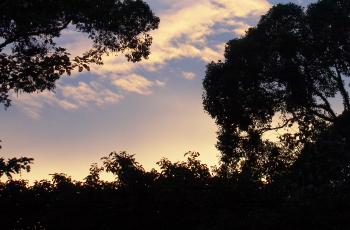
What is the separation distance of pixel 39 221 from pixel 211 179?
490cm

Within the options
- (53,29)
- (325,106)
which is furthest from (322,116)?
(53,29)

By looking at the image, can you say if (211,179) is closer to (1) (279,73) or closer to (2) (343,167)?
(2) (343,167)

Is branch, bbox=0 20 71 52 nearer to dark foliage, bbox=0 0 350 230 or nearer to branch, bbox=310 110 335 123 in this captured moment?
dark foliage, bbox=0 0 350 230

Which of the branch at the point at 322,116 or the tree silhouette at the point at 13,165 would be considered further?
the branch at the point at 322,116

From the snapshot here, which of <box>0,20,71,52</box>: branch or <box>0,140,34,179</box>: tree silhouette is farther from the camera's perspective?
<box>0,20,71,52</box>: branch

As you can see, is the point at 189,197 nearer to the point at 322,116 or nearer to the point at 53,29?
the point at 53,29

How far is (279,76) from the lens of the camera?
93.4ft

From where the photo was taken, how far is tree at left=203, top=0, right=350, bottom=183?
2747 centimetres

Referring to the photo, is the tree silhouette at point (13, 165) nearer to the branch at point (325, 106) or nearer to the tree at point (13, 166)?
the tree at point (13, 166)

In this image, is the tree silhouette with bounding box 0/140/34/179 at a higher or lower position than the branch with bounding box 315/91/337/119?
lower

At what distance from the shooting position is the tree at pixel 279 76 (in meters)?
27.5

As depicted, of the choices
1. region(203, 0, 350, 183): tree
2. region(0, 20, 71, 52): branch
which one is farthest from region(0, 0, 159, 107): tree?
region(203, 0, 350, 183): tree

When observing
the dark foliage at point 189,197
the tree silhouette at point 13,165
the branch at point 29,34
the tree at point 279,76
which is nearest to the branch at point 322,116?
the tree at point 279,76

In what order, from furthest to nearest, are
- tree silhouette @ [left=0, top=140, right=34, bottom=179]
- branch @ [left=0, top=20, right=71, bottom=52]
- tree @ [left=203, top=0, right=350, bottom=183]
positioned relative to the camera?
tree @ [left=203, top=0, right=350, bottom=183] < branch @ [left=0, top=20, right=71, bottom=52] < tree silhouette @ [left=0, top=140, right=34, bottom=179]
